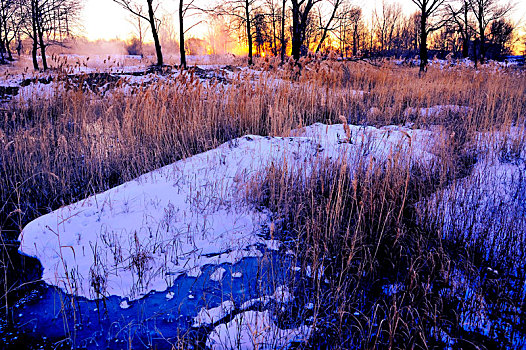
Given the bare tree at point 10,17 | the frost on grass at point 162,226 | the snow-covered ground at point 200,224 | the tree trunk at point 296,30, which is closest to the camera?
the snow-covered ground at point 200,224

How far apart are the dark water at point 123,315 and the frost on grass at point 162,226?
96 mm

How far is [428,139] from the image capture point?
3.94 meters

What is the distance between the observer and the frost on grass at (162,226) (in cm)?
206

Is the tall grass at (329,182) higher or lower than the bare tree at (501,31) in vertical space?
lower

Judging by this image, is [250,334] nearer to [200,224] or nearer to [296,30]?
[200,224]

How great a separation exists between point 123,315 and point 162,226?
3.01 feet

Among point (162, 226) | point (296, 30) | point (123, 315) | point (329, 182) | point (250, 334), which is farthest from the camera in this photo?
point (296, 30)

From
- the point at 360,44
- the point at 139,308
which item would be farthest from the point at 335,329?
the point at 360,44

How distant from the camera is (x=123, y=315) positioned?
1732 millimetres

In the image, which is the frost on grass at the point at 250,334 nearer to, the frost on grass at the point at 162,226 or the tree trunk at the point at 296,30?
the frost on grass at the point at 162,226

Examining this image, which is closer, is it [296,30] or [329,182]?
[329,182]

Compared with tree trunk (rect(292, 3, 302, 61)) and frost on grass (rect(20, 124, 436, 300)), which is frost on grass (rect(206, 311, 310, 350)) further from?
tree trunk (rect(292, 3, 302, 61))

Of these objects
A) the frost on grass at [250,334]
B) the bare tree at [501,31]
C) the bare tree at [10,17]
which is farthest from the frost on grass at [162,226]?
the bare tree at [501,31]

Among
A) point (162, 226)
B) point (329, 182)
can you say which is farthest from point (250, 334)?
point (329, 182)
